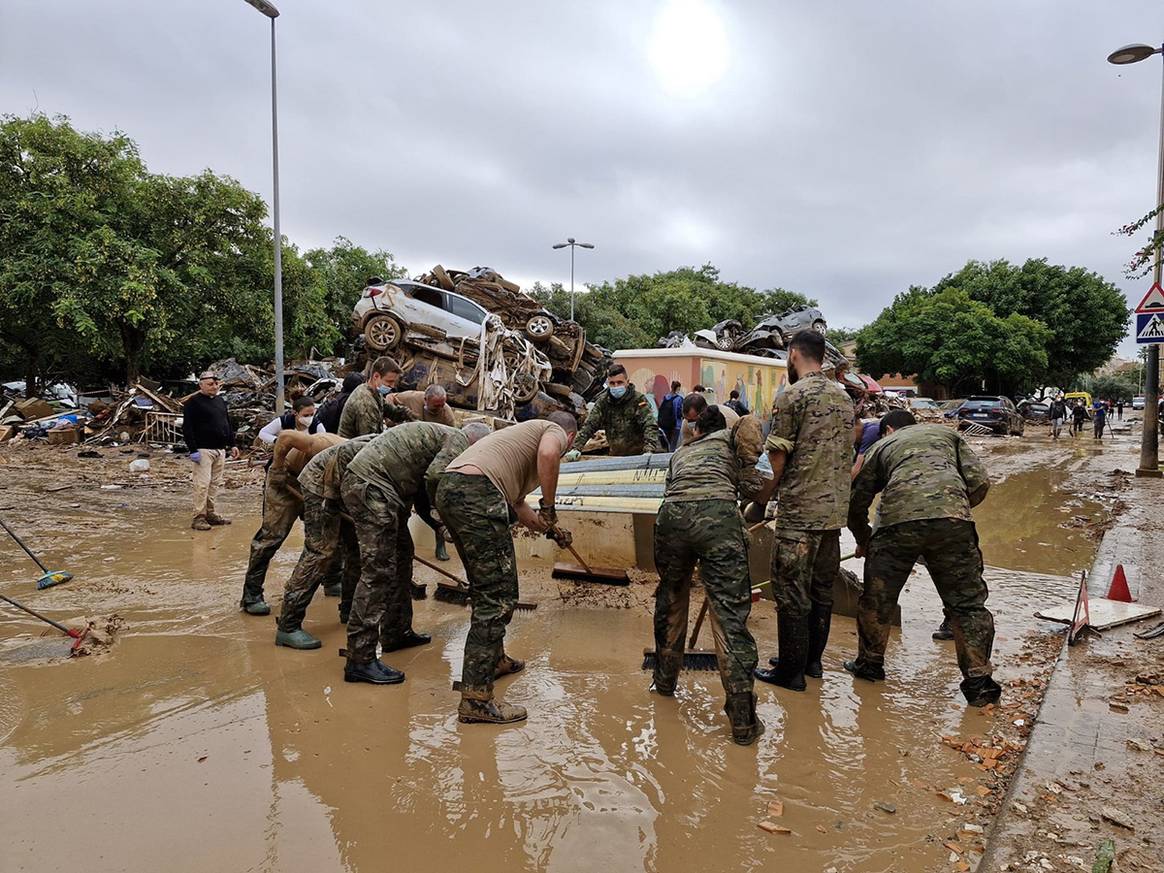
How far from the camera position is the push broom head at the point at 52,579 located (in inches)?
210

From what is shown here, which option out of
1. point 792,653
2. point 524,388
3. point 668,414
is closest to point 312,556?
point 792,653

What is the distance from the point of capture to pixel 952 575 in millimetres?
3570

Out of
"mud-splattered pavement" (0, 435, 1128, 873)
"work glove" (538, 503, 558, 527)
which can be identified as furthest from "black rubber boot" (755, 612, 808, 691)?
"work glove" (538, 503, 558, 527)

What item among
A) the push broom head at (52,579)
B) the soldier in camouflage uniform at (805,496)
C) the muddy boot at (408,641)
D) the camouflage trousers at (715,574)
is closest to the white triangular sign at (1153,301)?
the soldier in camouflage uniform at (805,496)

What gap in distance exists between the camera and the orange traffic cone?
16.5 ft

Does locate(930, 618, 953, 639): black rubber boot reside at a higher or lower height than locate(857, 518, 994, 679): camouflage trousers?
lower

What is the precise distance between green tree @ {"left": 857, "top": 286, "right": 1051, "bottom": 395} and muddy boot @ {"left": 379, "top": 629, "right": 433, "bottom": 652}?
3419cm

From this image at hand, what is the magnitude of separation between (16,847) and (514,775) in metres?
1.67

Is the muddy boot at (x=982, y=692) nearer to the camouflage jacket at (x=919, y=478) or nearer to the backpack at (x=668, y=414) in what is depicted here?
the camouflage jacket at (x=919, y=478)

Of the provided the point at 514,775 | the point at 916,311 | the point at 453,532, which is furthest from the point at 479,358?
the point at 916,311

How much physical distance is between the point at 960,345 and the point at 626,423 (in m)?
31.8

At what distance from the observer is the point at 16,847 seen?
91.8 inches

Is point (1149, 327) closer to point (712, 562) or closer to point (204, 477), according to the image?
point (712, 562)

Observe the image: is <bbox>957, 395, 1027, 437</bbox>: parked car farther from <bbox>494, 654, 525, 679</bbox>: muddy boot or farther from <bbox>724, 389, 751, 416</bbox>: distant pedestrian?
<bbox>494, 654, 525, 679</bbox>: muddy boot
